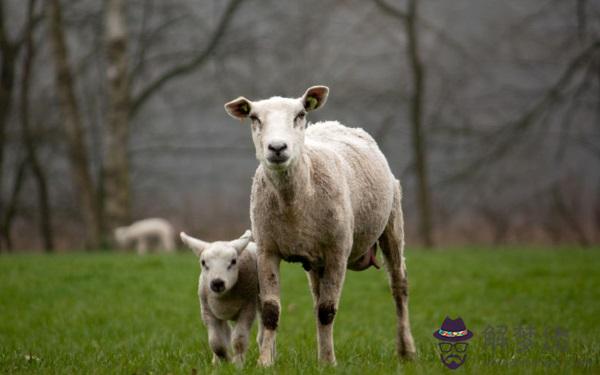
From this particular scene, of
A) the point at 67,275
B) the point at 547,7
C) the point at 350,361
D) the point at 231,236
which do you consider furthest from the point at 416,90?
the point at 350,361

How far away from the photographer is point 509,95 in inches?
763

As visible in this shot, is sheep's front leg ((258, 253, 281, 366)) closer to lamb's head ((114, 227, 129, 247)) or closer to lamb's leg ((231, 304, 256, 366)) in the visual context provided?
lamb's leg ((231, 304, 256, 366))

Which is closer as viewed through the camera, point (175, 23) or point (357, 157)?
point (357, 157)

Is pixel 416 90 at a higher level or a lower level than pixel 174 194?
higher

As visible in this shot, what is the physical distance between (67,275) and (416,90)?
10904 mm

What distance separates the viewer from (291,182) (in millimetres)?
4836

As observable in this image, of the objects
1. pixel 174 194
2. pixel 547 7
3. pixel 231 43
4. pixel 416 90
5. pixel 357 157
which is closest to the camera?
pixel 357 157

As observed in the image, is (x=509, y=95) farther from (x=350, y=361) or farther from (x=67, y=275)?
(x=350, y=361)

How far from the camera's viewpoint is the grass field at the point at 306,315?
5281 mm

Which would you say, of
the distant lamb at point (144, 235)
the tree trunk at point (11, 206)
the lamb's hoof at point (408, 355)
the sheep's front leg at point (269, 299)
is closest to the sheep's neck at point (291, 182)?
the sheep's front leg at point (269, 299)

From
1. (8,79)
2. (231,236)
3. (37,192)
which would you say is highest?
(8,79)

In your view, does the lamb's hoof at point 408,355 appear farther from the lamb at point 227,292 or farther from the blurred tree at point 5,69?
the blurred tree at point 5,69

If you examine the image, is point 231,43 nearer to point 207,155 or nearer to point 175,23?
point 175,23

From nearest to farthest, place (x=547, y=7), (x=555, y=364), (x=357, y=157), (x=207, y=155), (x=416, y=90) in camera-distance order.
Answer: (x=555, y=364) < (x=357, y=157) < (x=547, y=7) < (x=416, y=90) < (x=207, y=155)
